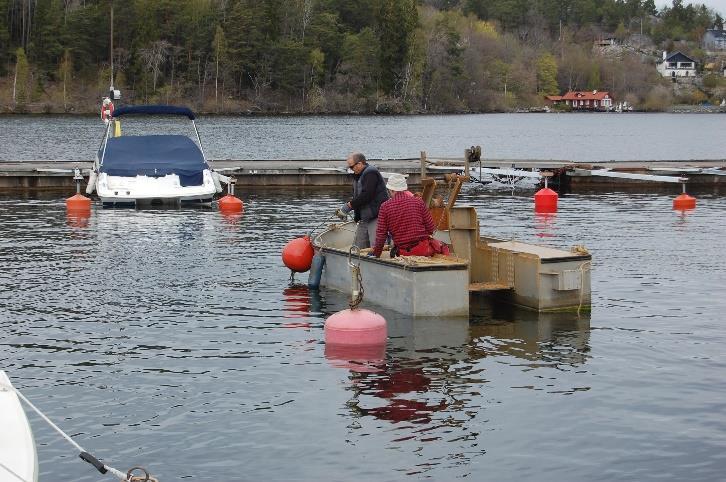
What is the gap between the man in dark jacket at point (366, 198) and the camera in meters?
19.9

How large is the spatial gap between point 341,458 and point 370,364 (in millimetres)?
3918

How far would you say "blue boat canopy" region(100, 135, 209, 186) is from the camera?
37656 mm

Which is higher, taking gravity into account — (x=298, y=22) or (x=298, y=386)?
(x=298, y=22)

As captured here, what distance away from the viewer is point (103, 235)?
30766 mm

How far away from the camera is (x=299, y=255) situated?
893 inches

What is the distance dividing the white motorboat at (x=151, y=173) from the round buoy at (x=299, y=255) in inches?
578

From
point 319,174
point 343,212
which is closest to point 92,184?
point 319,174

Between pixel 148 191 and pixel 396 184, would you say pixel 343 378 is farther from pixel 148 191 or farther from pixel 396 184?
pixel 148 191

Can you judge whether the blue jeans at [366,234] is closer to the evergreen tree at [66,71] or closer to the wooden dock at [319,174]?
the wooden dock at [319,174]

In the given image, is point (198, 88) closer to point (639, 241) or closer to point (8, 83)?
point (8, 83)

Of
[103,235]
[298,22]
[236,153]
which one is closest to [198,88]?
[298,22]

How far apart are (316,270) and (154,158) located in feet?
57.7

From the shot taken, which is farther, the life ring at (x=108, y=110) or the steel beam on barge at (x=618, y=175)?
the steel beam on barge at (x=618, y=175)

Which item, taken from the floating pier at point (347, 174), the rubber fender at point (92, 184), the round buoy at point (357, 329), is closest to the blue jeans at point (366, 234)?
the round buoy at point (357, 329)
